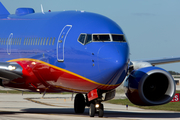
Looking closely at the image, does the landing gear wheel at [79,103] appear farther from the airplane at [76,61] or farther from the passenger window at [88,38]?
the passenger window at [88,38]

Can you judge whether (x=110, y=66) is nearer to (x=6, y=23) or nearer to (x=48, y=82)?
(x=48, y=82)

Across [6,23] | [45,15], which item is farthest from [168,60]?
[6,23]

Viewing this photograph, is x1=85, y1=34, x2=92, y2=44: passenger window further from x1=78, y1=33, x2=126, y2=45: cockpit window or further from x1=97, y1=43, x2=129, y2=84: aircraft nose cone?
x1=97, y1=43, x2=129, y2=84: aircraft nose cone

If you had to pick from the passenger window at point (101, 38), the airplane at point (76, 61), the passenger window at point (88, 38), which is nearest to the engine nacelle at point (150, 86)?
the airplane at point (76, 61)

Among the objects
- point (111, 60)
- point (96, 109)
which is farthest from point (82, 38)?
point (96, 109)

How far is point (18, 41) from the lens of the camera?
2170cm

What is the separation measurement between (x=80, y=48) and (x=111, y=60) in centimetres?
162

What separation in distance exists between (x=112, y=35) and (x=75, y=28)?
5.71ft

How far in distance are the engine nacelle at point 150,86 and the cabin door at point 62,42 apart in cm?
371

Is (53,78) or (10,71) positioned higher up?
(10,71)

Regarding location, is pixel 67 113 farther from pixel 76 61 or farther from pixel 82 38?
pixel 82 38

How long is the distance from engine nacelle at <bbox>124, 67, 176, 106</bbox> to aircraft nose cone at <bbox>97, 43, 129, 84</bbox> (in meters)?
2.97

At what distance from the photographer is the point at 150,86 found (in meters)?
20.8

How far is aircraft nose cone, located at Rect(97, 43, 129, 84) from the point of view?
54.1ft
